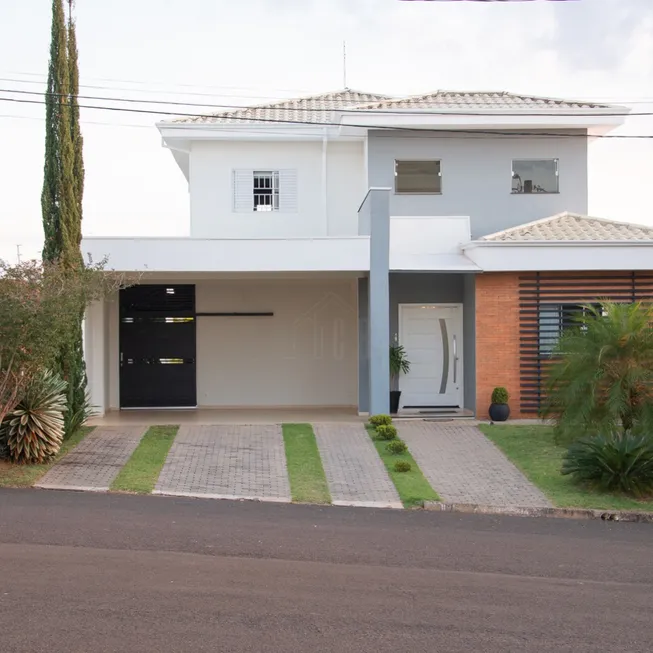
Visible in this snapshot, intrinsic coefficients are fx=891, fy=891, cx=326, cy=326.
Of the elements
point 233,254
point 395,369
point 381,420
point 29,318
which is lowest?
point 381,420

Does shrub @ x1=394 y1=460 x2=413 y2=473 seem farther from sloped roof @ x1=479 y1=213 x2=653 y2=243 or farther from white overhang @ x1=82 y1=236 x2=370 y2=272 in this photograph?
sloped roof @ x1=479 y1=213 x2=653 y2=243

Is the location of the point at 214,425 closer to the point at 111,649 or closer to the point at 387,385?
the point at 387,385

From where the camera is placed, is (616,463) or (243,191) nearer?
(616,463)

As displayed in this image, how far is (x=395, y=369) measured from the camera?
1978cm

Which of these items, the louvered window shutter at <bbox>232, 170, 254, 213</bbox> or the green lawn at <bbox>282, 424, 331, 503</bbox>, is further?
the louvered window shutter at <bbox>232, 170, 254, 213</bbox>

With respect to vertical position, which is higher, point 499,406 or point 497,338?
point 497,338

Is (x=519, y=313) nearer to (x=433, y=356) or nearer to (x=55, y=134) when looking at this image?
(x=433, y=356)

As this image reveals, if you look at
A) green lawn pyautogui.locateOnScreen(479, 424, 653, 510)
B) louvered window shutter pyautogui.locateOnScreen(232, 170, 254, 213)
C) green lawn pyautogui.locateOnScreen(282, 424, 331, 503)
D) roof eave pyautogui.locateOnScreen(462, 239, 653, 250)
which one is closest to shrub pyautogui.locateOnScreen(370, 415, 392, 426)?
green lawn pyautogui.locateOnScreen(282, 424, 331, 503)

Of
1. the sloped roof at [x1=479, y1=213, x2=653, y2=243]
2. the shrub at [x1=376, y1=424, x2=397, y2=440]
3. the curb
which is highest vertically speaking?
the sloped roof at [x1=479, y1=213, x2=653, y2=243]

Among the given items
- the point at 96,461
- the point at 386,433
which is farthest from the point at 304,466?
the point at 96,461

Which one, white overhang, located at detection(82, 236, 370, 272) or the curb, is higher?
white overhang, located at detection(82, 236, 370, 272)

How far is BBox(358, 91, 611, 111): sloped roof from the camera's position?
821 inches

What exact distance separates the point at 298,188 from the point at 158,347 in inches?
207

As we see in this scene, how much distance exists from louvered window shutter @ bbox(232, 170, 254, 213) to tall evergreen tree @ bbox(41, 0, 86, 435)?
5.47 metres
